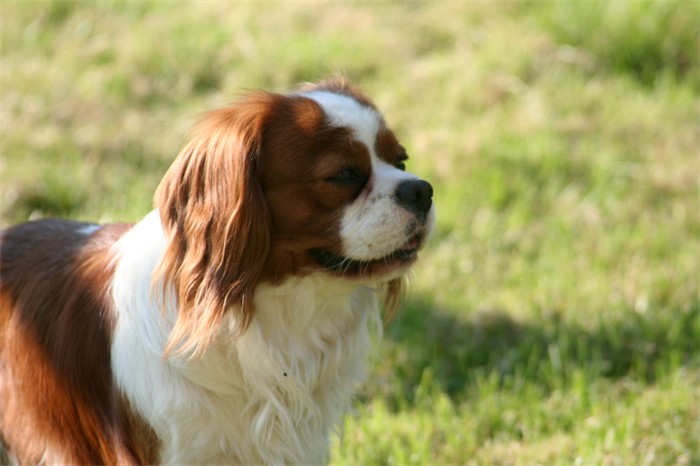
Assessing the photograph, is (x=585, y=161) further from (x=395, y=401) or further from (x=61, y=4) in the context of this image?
(x=61, y=4)

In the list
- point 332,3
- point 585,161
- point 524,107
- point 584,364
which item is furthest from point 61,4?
point 584,364

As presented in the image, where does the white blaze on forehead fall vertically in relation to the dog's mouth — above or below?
above

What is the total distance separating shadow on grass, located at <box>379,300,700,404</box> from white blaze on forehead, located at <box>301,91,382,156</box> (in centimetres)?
160

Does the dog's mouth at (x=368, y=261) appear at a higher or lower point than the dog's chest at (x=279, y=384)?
higher

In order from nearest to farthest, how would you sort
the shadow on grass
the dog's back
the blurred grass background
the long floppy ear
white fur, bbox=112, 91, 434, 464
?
the long floppy ear → white fur, bbox=112, 91, 434, 464 → the dog's back → the blurred grass background → the shadow on grass

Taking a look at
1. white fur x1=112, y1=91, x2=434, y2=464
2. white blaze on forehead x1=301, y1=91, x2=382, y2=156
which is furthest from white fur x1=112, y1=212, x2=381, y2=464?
white blaze on forehead x1=301, y1=91, x2=382, y2=156

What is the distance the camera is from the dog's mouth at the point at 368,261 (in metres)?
3.38

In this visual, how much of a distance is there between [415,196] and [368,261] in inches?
9.4

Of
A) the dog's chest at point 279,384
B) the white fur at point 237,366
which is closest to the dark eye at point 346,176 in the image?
the white fur at point 237,366

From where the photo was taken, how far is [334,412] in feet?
12.3

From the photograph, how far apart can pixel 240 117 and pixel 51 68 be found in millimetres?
4625

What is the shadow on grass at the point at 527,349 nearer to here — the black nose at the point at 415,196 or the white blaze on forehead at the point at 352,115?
the black nose at the point at 415,196

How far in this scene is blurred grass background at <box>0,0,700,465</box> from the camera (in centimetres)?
457

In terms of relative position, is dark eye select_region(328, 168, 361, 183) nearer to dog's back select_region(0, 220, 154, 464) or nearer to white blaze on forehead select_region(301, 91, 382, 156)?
white blaze on forehead select_region(301, 91, 382, 156)
